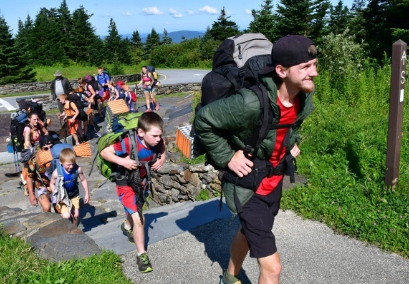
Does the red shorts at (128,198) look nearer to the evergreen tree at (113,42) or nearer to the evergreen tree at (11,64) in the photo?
the evergreen tree at (11,64)

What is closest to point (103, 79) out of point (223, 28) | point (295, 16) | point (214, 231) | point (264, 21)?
point (214, 231)

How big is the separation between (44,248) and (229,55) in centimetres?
242

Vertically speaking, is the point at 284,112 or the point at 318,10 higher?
the point at 318,10

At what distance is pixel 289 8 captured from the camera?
110ft

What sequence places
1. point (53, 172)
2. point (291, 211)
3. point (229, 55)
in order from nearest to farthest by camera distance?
point (229, 55) → point (291, 211) → point (53, 172)

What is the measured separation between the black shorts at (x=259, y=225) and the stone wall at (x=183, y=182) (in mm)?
4177

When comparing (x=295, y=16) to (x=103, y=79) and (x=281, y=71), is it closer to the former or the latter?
(x=103, y=79)

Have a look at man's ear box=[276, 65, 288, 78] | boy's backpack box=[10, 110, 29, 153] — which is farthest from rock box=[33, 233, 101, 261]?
boy's backpack box=[10, 110, 29, 153]

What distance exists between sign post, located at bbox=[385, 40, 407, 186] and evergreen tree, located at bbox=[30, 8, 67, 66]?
46.0m

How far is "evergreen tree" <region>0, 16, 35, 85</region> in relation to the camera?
34.5 metres

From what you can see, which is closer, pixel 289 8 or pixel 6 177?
pixel 6 177

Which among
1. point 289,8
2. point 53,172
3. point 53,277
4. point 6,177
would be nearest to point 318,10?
point 289,8

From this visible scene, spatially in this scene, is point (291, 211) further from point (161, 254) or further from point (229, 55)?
point (229, 55)

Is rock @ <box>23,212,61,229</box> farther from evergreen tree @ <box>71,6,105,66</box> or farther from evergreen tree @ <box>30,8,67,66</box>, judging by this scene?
evergreen tree @ <box>71,6,105,66</box>
